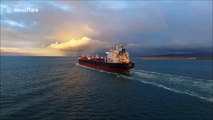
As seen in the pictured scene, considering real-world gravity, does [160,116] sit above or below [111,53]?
below

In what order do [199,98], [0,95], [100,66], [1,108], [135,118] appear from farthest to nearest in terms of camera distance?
[100,66] → [0,95] → [199,98] → [1,108] → [135,118]

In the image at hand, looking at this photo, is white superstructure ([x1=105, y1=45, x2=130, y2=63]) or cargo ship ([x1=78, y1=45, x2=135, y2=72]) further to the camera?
white superstructure ([x1=105, y1=45, x2=130, y2=63])

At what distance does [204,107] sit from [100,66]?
6896 cm

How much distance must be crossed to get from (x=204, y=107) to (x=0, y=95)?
3884 cm

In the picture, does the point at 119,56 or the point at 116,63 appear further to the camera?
the point at 119,56

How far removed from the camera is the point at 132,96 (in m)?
44.2

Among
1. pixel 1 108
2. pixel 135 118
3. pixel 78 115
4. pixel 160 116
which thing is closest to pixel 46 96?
pixel 1 108

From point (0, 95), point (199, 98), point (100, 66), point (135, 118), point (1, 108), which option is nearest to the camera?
point (135, 118)

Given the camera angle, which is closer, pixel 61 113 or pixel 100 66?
pixel 61 113

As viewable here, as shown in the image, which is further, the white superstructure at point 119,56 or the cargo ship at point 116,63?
the white superstructure at point 119,56

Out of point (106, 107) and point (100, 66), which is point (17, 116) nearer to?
point (106, 107)

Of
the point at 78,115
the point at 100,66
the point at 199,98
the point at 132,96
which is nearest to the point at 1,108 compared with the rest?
the point at 78,115

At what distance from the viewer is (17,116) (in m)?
30.4

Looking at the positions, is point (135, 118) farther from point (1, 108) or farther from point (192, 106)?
point (1, 108)
